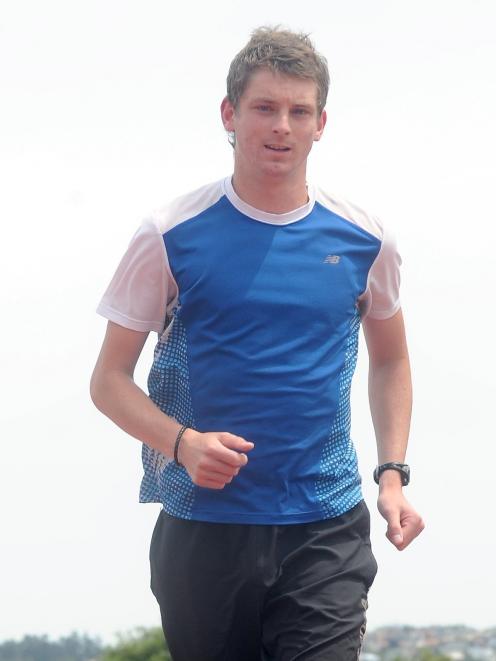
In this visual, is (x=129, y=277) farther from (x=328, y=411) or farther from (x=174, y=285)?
(x=328, y=411)

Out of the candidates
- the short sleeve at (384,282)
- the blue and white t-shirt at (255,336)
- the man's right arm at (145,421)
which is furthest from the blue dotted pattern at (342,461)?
the man's right arm at (145,421)

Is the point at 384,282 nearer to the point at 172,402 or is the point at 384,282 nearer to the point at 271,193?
the point at 271,193

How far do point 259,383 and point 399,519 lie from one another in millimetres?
610

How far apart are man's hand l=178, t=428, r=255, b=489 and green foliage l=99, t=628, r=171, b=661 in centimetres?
899

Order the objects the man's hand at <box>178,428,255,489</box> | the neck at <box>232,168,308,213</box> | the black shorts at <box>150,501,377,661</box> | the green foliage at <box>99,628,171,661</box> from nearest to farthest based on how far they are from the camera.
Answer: the man's hand at <box>178,428,255,489</box>
the black shorts at <box>150,501,377,661</box>
the neck at <box>232,168,308,213</box>
the green foliage at <box>99,628,171,661</box>

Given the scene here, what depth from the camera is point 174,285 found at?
186 inches

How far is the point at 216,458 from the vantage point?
14.0 ft

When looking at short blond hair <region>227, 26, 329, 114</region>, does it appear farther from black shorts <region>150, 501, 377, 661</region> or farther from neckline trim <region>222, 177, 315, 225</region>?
black shorts <region>150, 501, 377, 661</region>

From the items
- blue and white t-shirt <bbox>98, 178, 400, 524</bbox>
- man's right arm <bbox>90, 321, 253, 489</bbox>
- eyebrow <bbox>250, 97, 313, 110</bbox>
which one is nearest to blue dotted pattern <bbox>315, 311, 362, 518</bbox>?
blue and white t-shirt <bbox>98, 178, 400, 524</bbox>

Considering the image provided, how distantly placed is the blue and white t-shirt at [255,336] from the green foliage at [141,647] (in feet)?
28.1

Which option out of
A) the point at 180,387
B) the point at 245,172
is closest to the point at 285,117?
the point at 245,172

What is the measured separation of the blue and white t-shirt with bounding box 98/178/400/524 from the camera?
4.59m

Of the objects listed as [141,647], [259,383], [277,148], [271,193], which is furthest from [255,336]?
[141,647]

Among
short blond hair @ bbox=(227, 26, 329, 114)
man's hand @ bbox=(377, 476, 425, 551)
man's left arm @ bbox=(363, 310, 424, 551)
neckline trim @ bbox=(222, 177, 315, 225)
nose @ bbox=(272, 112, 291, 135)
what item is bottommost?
man's hand @ bbox=(377, 476, 425, 551)
